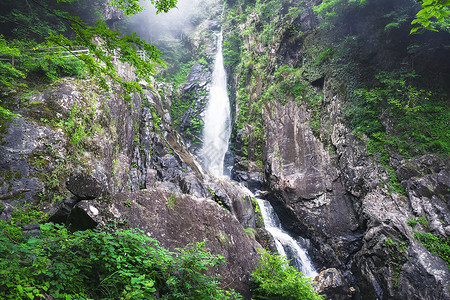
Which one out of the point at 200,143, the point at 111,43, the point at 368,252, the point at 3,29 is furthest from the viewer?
the point at 200,143

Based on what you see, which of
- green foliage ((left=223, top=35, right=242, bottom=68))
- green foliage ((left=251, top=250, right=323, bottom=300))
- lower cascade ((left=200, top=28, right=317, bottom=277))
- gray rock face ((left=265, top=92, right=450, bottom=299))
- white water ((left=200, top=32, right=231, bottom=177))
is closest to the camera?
green foliage ((left=251, top=250, right=323, bottom=300))

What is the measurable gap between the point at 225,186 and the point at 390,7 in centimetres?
1220

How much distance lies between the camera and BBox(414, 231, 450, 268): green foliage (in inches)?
273

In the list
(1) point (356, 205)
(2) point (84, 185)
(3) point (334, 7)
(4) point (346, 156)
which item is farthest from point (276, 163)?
(2) point (84, 185)

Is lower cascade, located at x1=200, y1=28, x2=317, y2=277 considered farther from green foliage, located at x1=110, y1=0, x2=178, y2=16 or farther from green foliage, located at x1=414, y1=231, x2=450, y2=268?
green foliage, located at x1=110, y1=0, x2=178, y2=16

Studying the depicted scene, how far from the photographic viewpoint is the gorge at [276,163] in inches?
146

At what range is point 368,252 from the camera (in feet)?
28.3

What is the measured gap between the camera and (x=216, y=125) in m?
19.9

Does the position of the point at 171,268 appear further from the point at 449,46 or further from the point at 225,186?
the point at 449,46

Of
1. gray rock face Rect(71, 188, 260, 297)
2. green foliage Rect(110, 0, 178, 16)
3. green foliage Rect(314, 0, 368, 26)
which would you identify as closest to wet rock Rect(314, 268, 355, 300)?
gray rock face Rect(71, 188, 260, 297)

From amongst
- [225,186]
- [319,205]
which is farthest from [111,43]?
[319,205]

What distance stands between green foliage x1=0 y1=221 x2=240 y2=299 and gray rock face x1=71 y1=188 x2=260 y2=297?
0.65 m

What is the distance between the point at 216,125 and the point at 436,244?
51.4ft

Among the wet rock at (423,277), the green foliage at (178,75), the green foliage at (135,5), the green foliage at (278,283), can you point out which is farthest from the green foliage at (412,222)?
the green foliage at (178,75)
